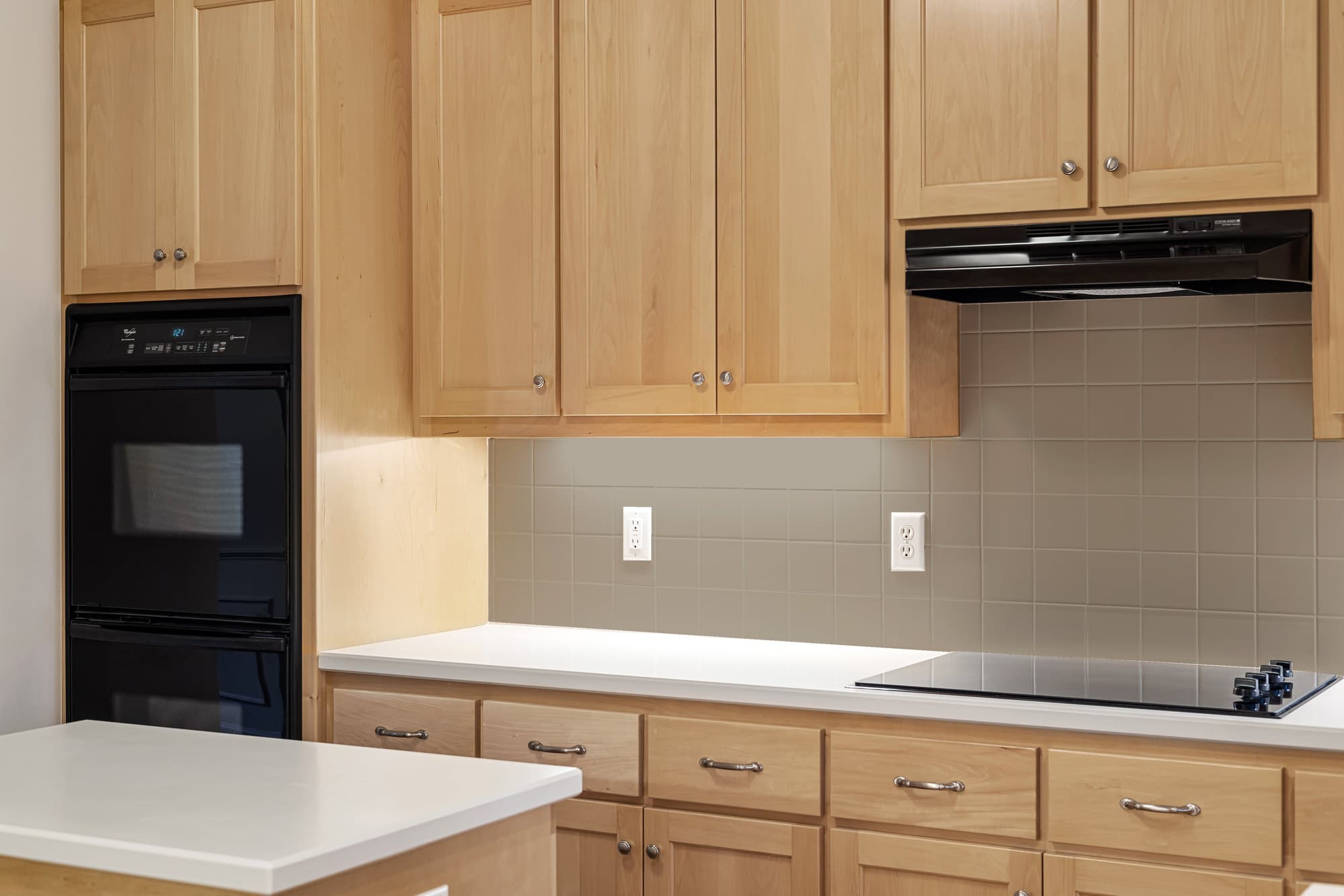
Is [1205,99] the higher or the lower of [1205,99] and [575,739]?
the higher

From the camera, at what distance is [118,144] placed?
3.20m

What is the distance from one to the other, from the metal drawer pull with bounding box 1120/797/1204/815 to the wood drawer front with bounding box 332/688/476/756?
1.28 meters

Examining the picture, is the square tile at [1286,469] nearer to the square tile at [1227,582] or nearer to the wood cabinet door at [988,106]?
the square tile at [1227,582]

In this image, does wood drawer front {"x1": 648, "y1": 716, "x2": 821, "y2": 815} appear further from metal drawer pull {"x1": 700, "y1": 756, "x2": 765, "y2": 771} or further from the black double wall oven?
the black double wall oven

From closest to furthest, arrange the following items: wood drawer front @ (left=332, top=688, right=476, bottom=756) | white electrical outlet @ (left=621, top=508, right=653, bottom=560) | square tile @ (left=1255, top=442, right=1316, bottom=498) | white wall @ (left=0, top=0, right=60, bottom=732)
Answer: square tile @ (left=1255, top=442, right=1316, bottom=498)
wood drawer front @ (left=332, top=688, right=476, bottom=756)
white wall @ (left=0, top=0, right=60, bottom=732)
white electrical outlet @ (left=621, top=508, right=653, bottom=560)

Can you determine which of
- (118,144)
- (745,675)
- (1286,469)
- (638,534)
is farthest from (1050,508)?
(118,144)

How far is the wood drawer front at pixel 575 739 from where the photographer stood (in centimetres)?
267

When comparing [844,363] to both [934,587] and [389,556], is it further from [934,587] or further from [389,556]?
[389,556]

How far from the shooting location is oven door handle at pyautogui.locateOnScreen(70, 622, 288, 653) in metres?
3.00

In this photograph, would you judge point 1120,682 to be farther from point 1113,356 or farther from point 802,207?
point 802,207

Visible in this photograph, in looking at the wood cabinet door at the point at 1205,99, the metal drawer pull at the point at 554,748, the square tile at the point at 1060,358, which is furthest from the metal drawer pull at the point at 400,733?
the wood cabinet door at the point at 1205,99

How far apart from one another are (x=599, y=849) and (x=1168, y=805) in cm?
107

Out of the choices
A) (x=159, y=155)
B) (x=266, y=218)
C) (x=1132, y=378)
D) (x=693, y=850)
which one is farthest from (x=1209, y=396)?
(x=159, y=155)

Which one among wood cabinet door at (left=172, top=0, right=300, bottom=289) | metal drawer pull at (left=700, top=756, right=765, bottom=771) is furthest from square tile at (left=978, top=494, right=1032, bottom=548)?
wood cabinet door at (left=172, top=0, right=300, bottom=289)
